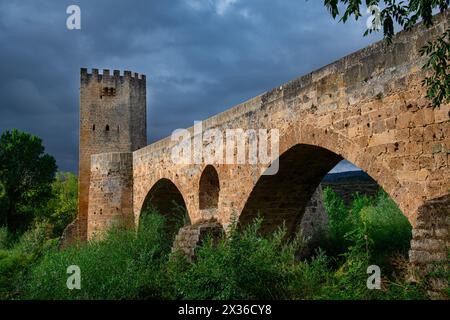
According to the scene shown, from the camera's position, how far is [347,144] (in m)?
7.14

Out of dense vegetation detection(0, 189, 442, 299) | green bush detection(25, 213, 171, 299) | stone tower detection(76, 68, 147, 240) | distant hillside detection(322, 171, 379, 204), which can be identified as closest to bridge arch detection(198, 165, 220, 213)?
dense vegetation detection(0, 189, 442, 299)

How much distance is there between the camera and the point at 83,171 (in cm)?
2591

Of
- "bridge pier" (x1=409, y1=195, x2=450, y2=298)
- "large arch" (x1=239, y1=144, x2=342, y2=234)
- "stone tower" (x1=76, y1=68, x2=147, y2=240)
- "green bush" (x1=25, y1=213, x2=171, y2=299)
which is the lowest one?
"green bush" (x1=25, y1=213, x2=171, y2=299)

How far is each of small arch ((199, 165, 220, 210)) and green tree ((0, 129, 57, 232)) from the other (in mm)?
17618

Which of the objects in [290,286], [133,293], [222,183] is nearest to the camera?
[290,286]

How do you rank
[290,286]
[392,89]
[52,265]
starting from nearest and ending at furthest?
[392,89], [290,286], [52,265]

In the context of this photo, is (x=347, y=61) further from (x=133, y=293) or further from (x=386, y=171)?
(x=133, y=293)

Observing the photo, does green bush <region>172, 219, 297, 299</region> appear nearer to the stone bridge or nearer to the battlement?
the stone bridge

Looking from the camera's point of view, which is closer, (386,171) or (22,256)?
(386,171)

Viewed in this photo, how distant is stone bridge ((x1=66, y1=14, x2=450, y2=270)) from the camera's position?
572 cm

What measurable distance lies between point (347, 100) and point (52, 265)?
5.76 m

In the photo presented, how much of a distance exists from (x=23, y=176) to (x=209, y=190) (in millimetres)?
18467

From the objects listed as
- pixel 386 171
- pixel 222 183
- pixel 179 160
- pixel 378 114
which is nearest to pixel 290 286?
pixel 386 171

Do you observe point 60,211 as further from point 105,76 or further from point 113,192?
point 113,192
